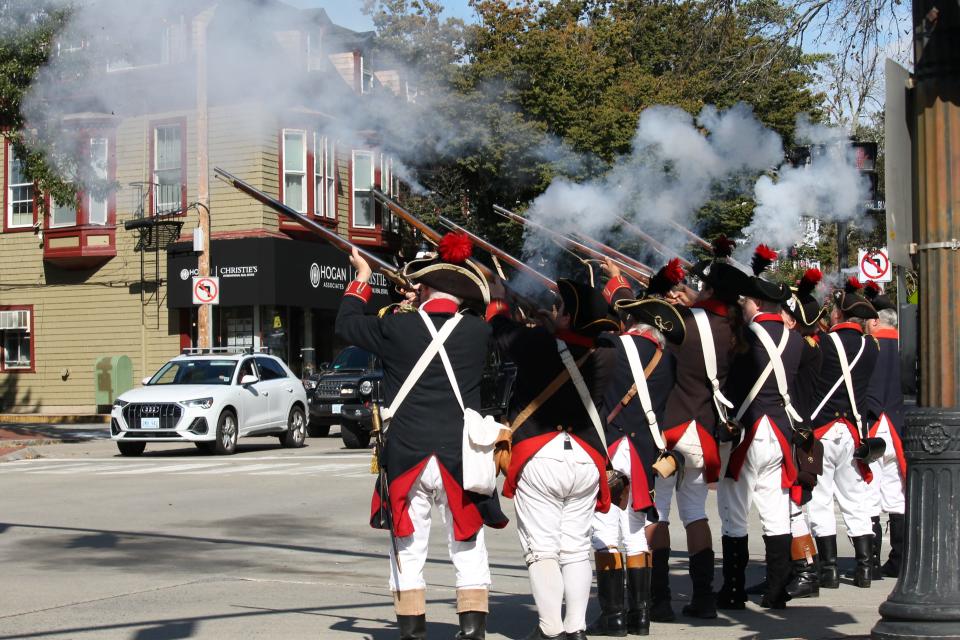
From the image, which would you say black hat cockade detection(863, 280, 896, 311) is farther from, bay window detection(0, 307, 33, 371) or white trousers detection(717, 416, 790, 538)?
bay window detection(0, 307, 33, 371)

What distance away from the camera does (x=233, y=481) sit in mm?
16828

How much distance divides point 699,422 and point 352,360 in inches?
688

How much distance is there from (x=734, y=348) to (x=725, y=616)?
1713 mm

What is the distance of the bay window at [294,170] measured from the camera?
33781 mm

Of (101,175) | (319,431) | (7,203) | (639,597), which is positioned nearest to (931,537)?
(639,597)

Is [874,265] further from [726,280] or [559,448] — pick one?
[559,448]

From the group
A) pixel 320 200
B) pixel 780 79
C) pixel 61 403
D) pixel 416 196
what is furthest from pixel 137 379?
pixel 780 79

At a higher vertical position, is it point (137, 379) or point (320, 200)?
point (320, 200)

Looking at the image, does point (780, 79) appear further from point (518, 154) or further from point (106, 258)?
point (106, 258)

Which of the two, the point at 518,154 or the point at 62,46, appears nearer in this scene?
the point at 62,46

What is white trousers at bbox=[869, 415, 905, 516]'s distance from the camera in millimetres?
10102

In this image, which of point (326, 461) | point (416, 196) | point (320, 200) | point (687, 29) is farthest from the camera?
point (320, 200)

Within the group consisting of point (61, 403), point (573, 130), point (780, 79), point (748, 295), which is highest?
point (573, 130)

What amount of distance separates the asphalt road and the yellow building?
15314 mm
